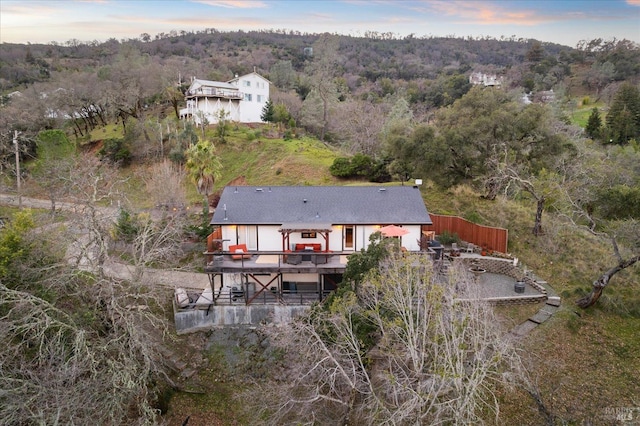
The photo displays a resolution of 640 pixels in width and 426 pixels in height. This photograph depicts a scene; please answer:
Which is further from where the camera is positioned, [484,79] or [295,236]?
[484,79]

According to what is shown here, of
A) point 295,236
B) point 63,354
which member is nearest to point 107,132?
point 295,236

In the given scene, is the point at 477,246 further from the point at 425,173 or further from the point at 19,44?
the point at 19,44

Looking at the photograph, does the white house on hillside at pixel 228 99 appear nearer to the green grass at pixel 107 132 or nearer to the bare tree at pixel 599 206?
the green grass at pixel 107 132

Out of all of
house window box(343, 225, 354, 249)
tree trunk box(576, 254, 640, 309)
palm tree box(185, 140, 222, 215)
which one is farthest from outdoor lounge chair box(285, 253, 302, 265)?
tree trunk box(576, 254, 640, 309)

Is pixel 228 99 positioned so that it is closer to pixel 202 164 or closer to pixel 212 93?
pixel 212 93

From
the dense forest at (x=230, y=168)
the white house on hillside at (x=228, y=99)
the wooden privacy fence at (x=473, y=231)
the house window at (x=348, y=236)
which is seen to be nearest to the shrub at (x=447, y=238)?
the wooden privacy fence at (x=473, y=231)
